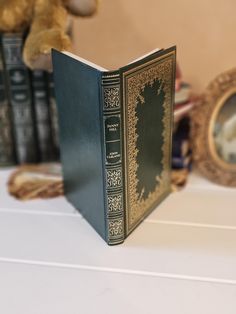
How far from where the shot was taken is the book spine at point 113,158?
1.99 feet

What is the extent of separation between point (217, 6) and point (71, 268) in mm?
534

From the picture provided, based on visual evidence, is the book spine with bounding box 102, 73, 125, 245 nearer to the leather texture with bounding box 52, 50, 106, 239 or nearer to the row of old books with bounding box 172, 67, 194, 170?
the leather texture with bounding box 52, 50, 106, 239

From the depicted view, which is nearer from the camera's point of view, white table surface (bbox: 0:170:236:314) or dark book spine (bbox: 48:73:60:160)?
white table surface (bbox: 0:170:236:314)

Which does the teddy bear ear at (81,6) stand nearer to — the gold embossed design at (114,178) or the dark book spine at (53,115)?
the dark book spine at (53,115)

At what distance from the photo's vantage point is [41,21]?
2.44 feet

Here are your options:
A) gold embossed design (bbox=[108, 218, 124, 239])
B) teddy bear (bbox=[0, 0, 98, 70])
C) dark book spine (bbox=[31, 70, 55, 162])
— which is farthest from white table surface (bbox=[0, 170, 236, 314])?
teddy bear (bbox=[0, 0, 98, 70])

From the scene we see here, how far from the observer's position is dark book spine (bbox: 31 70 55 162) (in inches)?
32.9

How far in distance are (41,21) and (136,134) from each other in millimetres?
243

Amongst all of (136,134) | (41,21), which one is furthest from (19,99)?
(136,134)

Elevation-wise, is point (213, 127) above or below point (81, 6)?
below

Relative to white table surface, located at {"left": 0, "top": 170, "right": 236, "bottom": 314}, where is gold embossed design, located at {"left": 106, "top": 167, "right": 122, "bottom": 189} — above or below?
above

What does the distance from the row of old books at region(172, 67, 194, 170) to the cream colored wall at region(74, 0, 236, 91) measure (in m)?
0.07

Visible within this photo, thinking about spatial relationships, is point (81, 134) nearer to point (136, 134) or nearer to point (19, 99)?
point (136, 134)

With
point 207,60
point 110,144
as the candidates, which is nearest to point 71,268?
point 110,144
